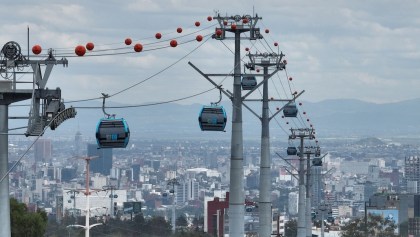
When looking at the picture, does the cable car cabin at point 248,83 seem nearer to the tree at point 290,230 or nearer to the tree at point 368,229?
the tree at point 368,229

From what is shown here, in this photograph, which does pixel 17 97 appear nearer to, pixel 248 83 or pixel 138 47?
pixel 138 47

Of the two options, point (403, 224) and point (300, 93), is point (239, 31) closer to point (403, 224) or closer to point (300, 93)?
point (300, 93)

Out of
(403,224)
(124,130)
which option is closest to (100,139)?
(124,130)

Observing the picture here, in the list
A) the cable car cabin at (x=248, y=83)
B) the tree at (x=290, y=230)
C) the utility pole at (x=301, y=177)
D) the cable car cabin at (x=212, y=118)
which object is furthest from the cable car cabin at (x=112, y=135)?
the tree at (x=290, y=230)

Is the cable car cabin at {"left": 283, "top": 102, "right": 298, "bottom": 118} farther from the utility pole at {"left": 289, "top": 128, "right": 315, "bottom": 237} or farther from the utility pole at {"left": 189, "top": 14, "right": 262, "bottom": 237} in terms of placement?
the utility pole at {"left": 189, "top": 14, "right": 262, "bottom": 237}

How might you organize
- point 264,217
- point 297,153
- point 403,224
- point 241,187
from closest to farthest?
point 241,187 → point 264,217 → point 297,153 → point 403,224

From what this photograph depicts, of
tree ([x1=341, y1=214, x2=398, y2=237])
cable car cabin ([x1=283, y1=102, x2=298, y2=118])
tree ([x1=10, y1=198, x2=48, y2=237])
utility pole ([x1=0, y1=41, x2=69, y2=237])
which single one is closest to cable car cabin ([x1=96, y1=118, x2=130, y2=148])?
utility pole ([x1=0, y1=41, x2=69, y2=237])
